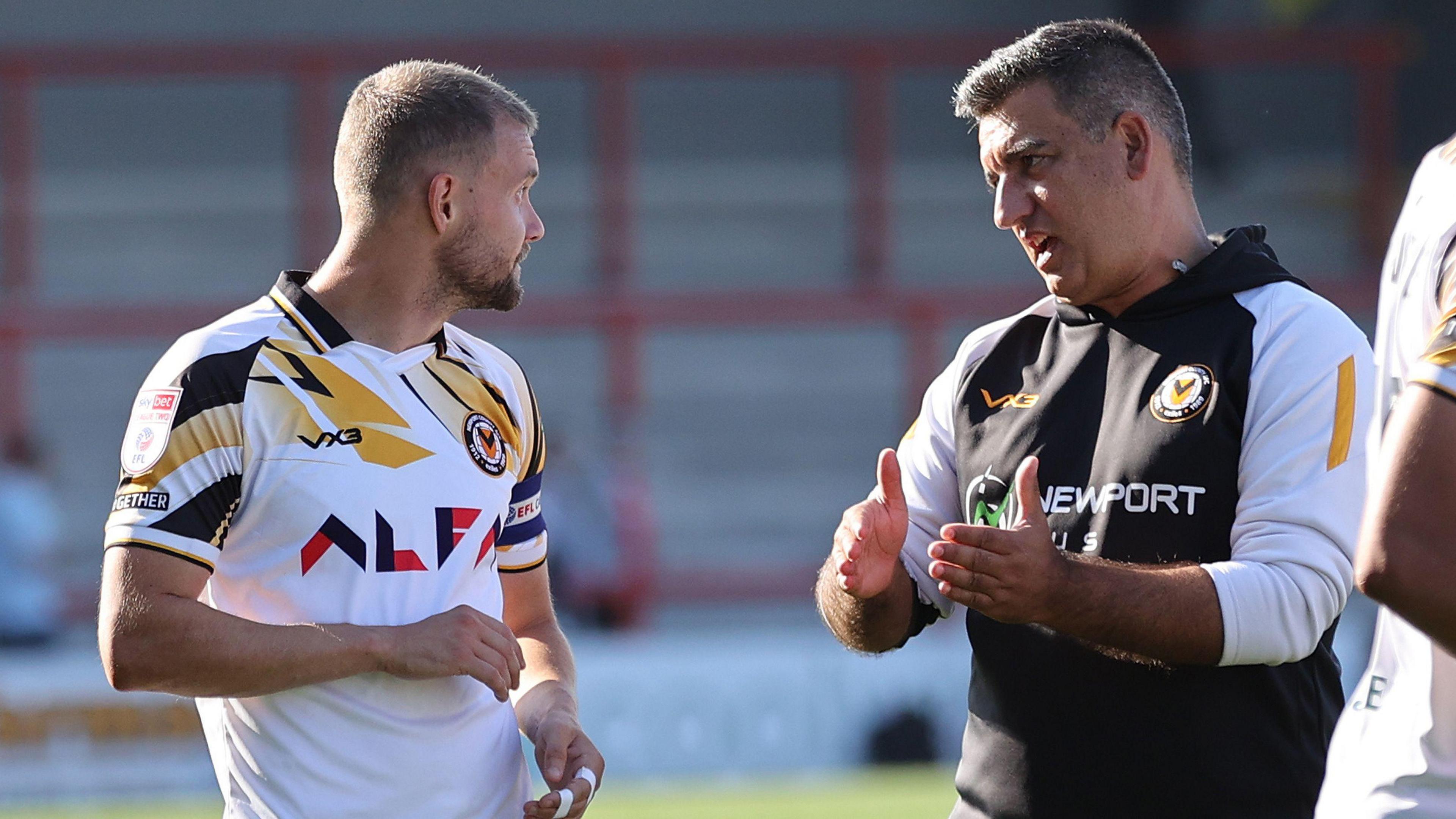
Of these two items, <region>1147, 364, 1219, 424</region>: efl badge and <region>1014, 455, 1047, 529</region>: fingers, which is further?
<region>1147, 364, 1219, 424</region>: efl badge

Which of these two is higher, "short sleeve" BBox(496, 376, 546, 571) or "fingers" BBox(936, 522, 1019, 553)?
"fingers" BBox(936, 522, 1019, 553)

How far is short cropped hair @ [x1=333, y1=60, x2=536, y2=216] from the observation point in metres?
2.69

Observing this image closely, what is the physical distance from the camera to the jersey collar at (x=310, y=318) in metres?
2.65

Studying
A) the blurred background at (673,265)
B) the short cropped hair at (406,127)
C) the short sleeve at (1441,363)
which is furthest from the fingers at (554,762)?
the blurred background at (673,265)

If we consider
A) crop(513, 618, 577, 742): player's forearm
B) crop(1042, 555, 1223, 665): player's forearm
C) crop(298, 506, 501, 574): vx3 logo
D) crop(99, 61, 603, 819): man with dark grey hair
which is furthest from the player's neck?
crop(1042, 555, 1223, 665): player's forearm

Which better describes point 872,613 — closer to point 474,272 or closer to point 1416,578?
point 474,272

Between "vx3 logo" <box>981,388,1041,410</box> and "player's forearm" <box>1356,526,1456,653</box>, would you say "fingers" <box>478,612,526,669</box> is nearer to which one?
"vx3 logo" <box>981,388,1041,410</box>

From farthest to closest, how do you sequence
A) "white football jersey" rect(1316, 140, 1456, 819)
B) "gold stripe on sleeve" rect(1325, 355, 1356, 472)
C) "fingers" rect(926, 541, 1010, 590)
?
"gold stripe on sleeve" rect(1325, 355, 1356, 472), "fingers" rect(926, 541, 1010, 590), "white football jersey" rect(1316, 140, 1456, 819)

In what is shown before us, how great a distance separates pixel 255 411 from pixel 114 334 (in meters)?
10.2

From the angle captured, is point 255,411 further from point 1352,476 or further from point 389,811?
point 1352,476

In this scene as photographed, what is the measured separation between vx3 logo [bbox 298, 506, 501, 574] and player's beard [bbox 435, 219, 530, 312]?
1.10 ft

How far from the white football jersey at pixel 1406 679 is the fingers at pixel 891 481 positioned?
78cm

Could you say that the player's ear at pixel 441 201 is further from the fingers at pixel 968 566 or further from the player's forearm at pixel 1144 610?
the player's forearm at pixel 1144 610

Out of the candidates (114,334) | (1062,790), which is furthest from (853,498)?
(1062,790)
